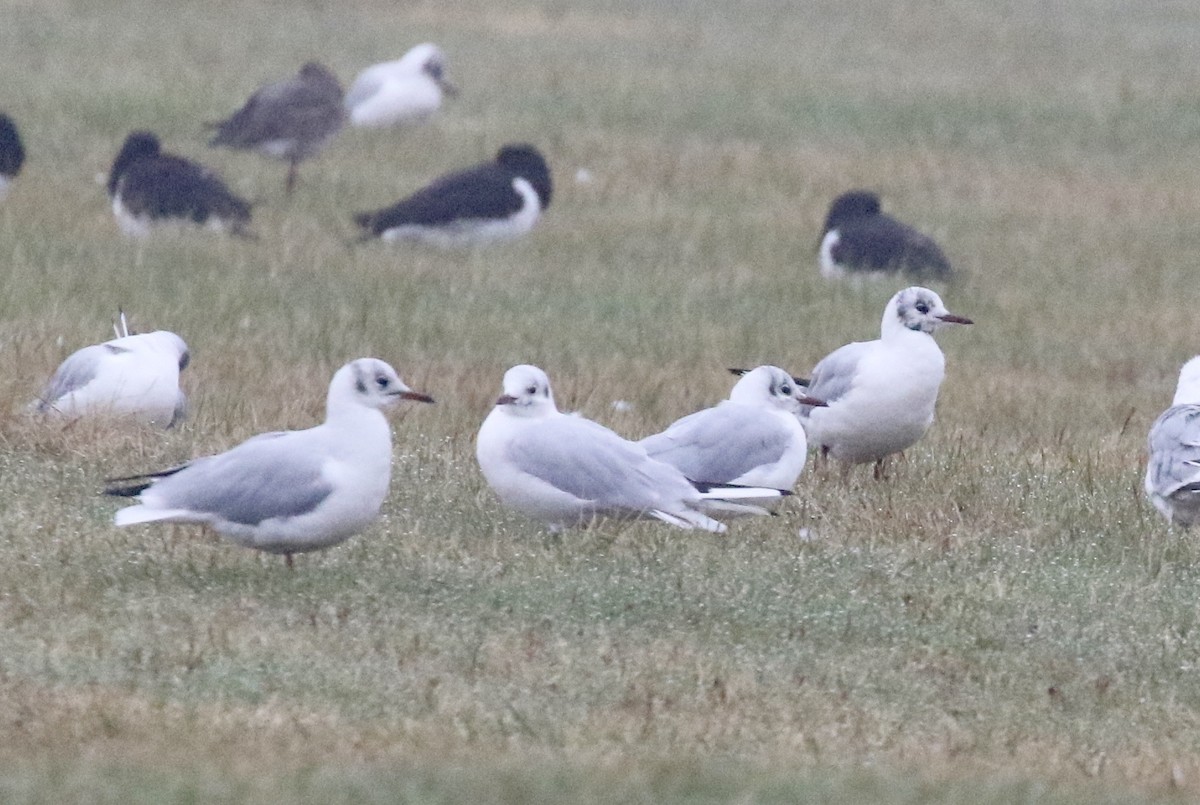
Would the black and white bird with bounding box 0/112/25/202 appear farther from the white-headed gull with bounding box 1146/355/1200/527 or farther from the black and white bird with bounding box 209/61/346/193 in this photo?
the white-headed gull with bounding box 1146/355/1200/527

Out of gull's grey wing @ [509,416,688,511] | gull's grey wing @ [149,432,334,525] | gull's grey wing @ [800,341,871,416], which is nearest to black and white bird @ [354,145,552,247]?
gull's grey wing @ [800,341,871,416]

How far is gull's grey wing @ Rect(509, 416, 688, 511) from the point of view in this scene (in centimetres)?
787

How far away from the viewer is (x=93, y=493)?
8336 millimetres

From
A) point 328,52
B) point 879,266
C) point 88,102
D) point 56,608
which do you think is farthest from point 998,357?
point 328,52

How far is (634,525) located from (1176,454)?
1974 millimetres

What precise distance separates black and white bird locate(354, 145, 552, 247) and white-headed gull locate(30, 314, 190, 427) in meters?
6.30

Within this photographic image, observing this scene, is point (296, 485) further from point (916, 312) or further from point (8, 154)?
point (8, 154)

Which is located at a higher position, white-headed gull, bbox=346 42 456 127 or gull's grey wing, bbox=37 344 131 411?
white-headed gull, bbox=346 42 456 127

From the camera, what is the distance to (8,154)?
1741 cm

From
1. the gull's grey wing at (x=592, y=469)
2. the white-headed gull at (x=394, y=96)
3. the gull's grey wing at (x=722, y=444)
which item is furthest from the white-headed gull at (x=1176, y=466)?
the white-headed gull at (x=394, y=96)

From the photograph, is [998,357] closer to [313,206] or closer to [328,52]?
[313,206]

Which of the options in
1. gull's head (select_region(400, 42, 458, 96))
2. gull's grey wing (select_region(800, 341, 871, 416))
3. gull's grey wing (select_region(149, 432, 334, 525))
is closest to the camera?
gull's grey wing (select_region(149, 432, 334, 525))

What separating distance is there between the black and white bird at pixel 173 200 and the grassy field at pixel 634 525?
400mm

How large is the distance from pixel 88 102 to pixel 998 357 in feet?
36.2
